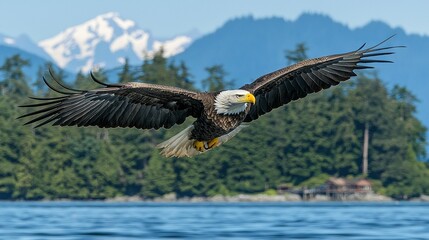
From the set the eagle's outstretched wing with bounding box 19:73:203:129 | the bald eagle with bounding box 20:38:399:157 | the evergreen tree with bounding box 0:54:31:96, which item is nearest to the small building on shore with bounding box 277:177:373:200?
the evergreen tree with bounding box 0:54:31:96

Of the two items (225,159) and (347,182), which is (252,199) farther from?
(347,182)

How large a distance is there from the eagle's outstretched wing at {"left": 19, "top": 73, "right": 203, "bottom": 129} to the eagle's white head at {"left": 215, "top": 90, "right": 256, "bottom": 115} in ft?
1.34

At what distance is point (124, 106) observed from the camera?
14.3 meters

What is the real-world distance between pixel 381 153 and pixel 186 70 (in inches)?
706

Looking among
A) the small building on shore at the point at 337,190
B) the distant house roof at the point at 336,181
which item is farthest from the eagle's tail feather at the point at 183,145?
the distant house roof at the point at 336,181

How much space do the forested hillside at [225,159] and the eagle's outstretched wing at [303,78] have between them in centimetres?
5568

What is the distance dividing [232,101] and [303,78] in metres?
1.84

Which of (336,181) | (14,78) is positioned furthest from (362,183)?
(14,78)

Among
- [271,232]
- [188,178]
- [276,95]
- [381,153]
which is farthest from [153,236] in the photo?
[381,153]

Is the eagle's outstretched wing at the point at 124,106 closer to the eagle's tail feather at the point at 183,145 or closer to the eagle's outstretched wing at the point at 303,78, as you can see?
the eagle's tail feather at the point at 183,145

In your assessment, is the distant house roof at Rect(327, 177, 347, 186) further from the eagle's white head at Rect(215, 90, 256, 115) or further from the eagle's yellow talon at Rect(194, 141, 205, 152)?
the eagle's white head at Rect(215, 90, 256, 115)

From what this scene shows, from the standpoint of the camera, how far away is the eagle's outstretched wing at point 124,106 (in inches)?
535

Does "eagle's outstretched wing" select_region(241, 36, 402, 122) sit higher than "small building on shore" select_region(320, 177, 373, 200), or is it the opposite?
"small building on shore" select_region(320, 177, 373, 200)

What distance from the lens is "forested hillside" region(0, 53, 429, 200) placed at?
73.3 m
